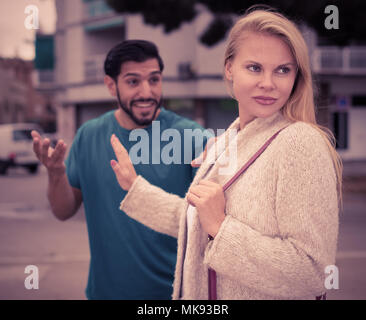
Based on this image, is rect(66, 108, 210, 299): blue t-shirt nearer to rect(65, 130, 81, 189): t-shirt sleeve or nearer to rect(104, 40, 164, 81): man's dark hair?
rect(65, 130, 81, 189): t-shirt sleeve

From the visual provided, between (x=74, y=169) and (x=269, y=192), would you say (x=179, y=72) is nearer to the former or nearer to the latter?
(x=74, y=169)

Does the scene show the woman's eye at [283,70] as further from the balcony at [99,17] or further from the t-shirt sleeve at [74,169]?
the balcony at [99,17]

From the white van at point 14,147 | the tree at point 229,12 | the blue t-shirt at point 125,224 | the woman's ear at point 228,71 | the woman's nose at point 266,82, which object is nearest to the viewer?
the woman's nose at point 266,82

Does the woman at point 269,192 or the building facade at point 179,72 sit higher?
the building facade at point 179,72

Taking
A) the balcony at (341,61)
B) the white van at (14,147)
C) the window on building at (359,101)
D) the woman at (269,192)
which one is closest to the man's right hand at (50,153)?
the woman at (269,192)

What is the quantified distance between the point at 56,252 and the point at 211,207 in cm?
495

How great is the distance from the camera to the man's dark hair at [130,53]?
2.11m

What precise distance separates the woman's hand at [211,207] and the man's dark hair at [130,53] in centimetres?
104

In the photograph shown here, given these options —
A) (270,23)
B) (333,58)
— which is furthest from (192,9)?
(333,58)

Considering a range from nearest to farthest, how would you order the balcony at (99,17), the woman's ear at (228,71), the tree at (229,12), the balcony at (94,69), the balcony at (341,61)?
the woman's ear at (228,71) < the tree at (229,12) < the balcony at (341,61) < the balcony at (99,17) < the balcony at (94,69)

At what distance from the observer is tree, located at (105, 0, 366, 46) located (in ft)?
29.4

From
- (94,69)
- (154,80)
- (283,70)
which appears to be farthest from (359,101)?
(283,70)
